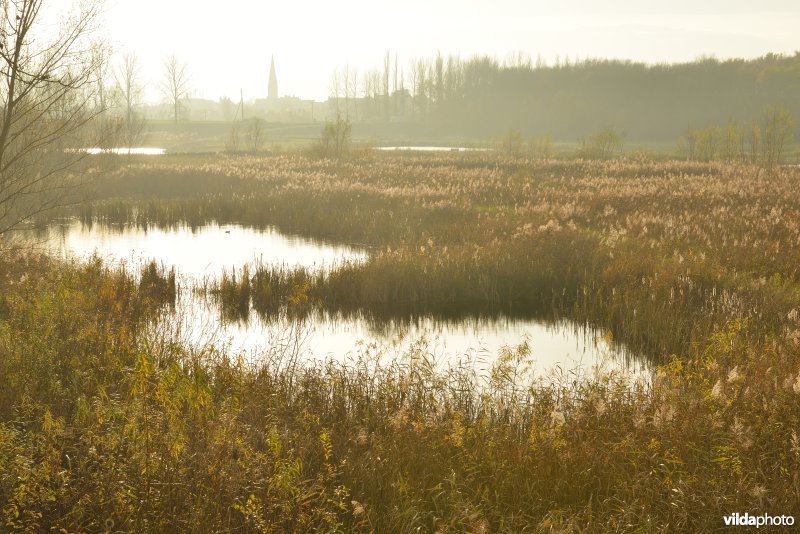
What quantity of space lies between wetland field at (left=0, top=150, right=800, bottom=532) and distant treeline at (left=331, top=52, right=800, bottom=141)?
6121 cm

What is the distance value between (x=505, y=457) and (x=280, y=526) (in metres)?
1.86

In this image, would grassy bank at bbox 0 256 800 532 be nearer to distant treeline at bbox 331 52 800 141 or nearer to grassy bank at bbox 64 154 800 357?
grassy bank at bbox 64 154 800 357

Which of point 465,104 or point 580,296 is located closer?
point 580,296

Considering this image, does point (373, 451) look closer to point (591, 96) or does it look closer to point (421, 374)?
point (421, 374)

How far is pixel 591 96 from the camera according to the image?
86562 mm

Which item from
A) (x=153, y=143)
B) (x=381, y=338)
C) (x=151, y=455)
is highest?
(x=153, y=143)

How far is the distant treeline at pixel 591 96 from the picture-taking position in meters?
75.7

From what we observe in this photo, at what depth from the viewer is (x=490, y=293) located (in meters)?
12.9

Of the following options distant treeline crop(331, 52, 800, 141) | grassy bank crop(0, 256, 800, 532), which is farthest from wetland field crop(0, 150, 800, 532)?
distant treeline crop(331, 52, 800, 141)

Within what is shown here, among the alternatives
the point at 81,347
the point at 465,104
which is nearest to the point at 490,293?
the point at 81,347

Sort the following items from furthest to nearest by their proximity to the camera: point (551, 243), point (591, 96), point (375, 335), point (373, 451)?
1. point (591, 96)
2. point (551, 243)
3. point (375, 335)
4. point (373, 451)

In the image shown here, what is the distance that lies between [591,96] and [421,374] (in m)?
84.4

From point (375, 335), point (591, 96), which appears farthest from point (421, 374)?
point (591, 96)

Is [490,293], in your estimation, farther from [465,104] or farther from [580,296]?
[465,104]
